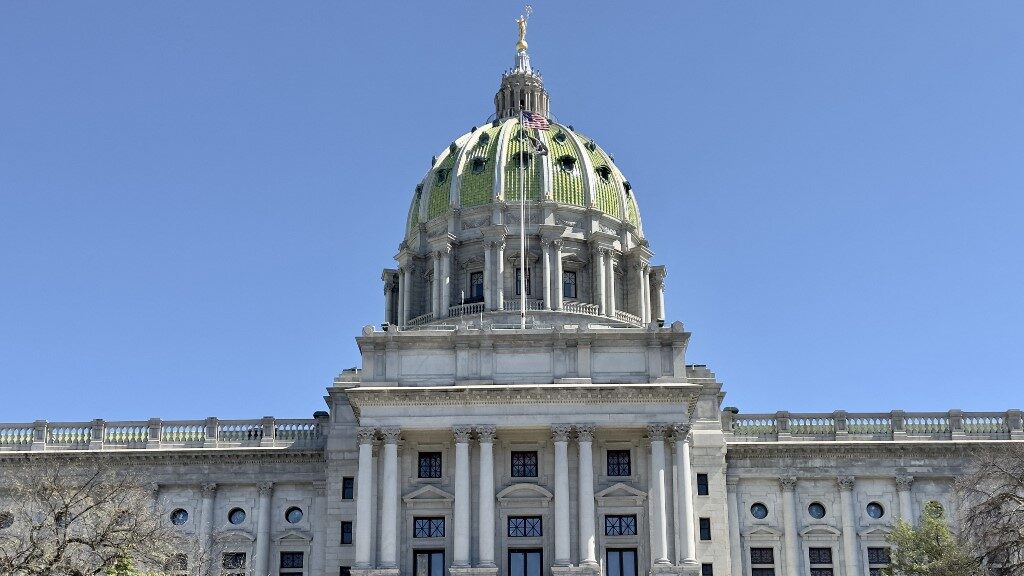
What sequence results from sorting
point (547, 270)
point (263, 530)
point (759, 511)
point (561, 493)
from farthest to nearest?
point (547, 270) < point (759, 511) < point (263, 530) < point (561, 493)

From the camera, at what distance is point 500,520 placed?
64.7 meters

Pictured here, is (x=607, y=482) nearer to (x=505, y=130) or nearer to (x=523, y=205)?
(x=523, y=205)

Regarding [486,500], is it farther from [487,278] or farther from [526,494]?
[487,278]

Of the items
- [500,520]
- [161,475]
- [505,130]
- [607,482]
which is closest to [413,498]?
[500,520]

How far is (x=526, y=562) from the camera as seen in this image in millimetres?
64500

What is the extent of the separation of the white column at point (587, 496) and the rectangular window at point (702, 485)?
8.62 meters

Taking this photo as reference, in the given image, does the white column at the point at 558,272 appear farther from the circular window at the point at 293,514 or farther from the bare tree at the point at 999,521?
the bare tree at the point at 999,521

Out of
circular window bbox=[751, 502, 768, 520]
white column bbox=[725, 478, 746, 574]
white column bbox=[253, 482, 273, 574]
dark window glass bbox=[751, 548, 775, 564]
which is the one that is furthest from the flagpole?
dark window glass bbox=[751, 548, 775, 564]

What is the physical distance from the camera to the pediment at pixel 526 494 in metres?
64.9

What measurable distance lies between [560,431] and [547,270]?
21421 millimetres

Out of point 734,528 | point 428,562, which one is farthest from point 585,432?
point 734,528

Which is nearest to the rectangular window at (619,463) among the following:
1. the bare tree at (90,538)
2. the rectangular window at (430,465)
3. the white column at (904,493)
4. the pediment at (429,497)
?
the pediment at (429,497)

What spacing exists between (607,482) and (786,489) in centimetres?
1438

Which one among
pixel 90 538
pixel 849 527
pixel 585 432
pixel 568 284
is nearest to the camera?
pixel 90 538
